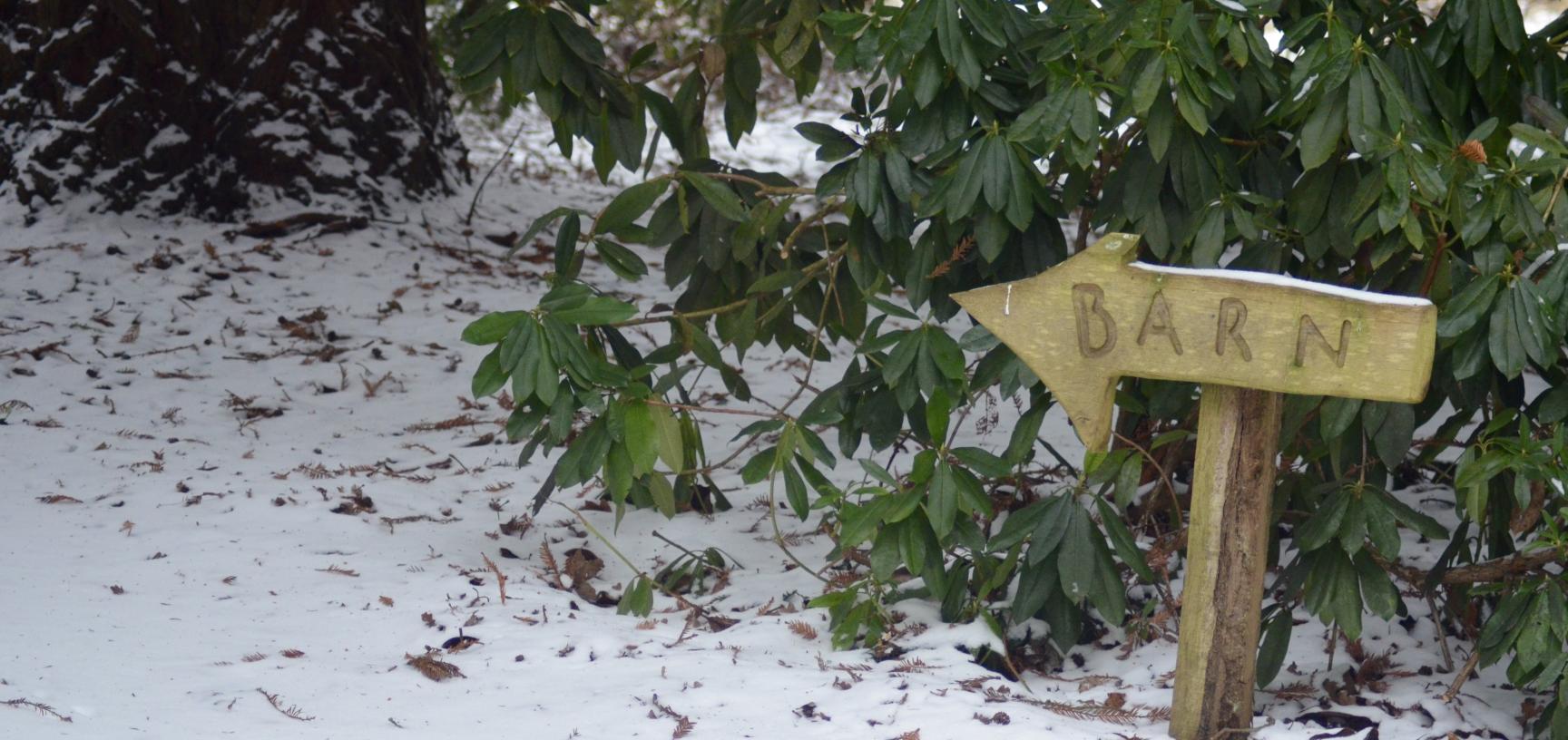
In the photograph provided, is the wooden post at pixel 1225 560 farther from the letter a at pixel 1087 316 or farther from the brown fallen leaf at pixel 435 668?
the brown fallen leaf at pixel 435 668

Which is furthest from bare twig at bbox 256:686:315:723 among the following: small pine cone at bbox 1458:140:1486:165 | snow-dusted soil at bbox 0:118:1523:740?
small pine cone at bbox 1458:140:1486:165

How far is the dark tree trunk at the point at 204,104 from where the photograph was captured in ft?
16.1

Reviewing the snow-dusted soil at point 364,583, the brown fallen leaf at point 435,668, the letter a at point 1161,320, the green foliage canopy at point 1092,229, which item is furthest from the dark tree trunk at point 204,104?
the letter a at point 1161,320

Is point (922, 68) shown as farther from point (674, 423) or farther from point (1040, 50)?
point (674, 423)

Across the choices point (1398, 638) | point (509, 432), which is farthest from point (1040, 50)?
point (1398, 638)

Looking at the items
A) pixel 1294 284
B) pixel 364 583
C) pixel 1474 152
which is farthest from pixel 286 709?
pixel 1474 152

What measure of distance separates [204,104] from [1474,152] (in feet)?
15.1

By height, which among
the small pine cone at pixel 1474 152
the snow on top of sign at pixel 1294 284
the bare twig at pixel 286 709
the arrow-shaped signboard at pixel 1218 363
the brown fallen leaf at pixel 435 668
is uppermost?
the small pine cone at pixel 1474 152

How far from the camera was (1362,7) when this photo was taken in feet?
7.39

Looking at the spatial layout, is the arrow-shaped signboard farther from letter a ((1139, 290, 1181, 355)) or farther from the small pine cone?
the small pine cone

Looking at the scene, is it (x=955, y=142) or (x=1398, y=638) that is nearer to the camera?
(x=955, y=142)

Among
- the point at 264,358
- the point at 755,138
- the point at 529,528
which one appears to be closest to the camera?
the point at 529,528

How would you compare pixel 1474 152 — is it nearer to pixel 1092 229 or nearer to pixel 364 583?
pixel 1092 229

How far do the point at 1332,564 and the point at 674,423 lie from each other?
1.24m
